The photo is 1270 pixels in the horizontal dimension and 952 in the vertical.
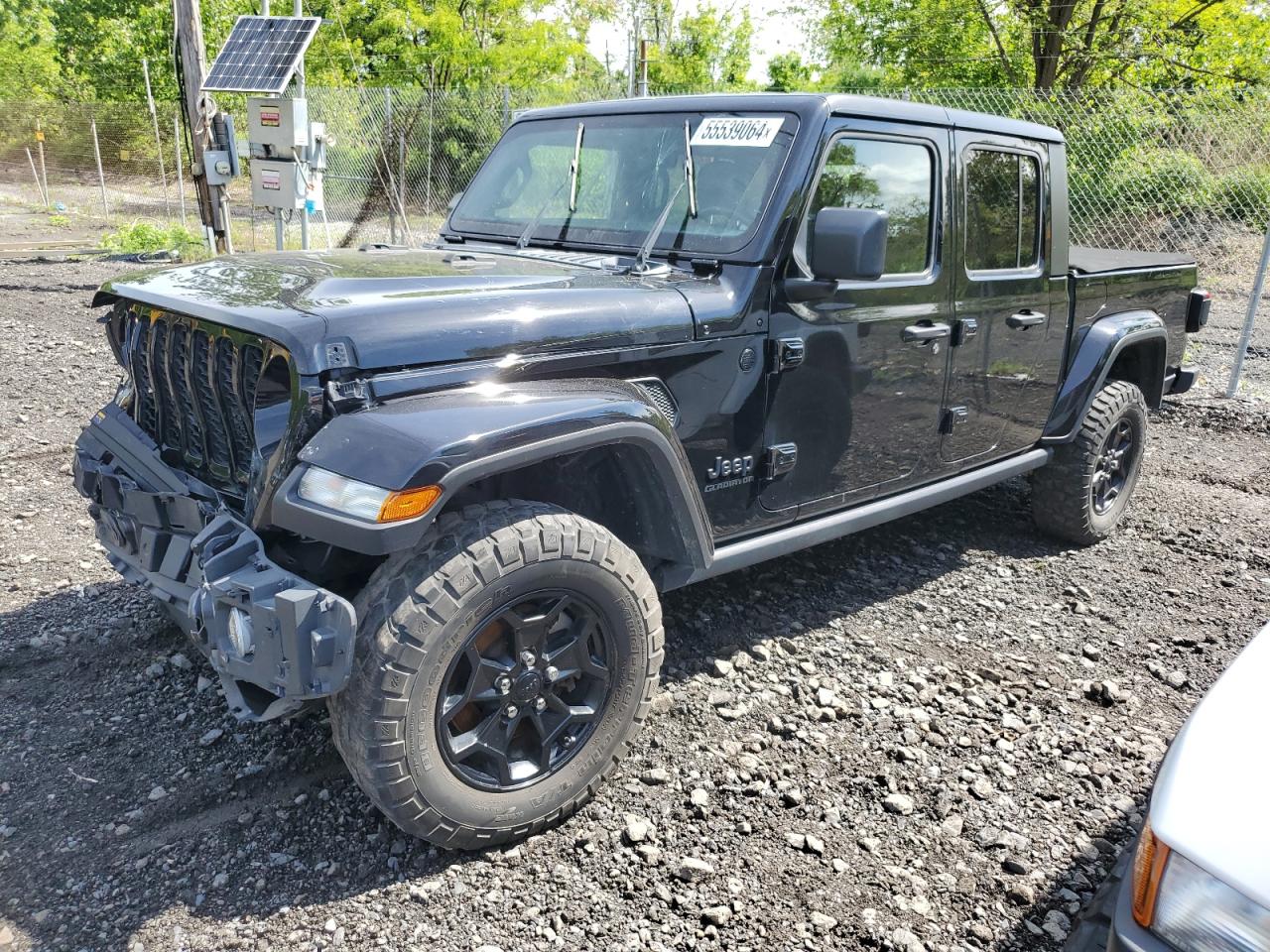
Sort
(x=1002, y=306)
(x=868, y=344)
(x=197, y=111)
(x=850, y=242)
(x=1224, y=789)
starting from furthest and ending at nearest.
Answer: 1. (x=197, y=111)
2. (x=1002, y=306)
3. (x=868, y=344)
4. (x=850, y=242)
5. (x=1224, y=789)

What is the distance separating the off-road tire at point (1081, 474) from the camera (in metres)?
4.59

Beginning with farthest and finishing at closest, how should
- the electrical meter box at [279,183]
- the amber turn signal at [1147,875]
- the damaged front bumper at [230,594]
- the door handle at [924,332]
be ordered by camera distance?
the electrical meter box at [279,183], the door handle at [924,332], the damaged front bumper at [230,594], the amber turn signal at [1147,875]

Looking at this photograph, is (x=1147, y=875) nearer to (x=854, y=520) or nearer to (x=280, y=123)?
(x=854, y=520)

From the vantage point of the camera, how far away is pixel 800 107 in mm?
3170

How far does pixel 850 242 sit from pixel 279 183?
7.62 meters

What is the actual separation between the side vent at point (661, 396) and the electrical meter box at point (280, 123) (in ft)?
24.1

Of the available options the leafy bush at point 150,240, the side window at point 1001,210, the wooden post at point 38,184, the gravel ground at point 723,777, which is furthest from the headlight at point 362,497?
A: the wooden post at point 38,184

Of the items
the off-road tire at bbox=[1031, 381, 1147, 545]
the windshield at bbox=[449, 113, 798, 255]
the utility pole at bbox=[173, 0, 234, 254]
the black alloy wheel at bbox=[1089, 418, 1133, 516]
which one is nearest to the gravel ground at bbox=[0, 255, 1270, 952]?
the off-road tire at bbox=[1031, 381, 1147, 545]

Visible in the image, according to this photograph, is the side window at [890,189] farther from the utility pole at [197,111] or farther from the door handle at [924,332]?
the utility pole at [197,111]

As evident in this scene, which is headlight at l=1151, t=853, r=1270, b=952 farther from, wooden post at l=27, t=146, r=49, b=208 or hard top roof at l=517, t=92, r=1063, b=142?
wooden post at l=27, t=146, r=49, b=208

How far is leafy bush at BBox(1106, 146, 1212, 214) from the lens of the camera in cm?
1020

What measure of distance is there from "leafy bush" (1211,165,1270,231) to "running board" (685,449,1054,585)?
7856 mm

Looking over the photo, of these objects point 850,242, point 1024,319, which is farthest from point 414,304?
point 1024,319

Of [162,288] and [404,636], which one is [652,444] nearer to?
[404,636]
